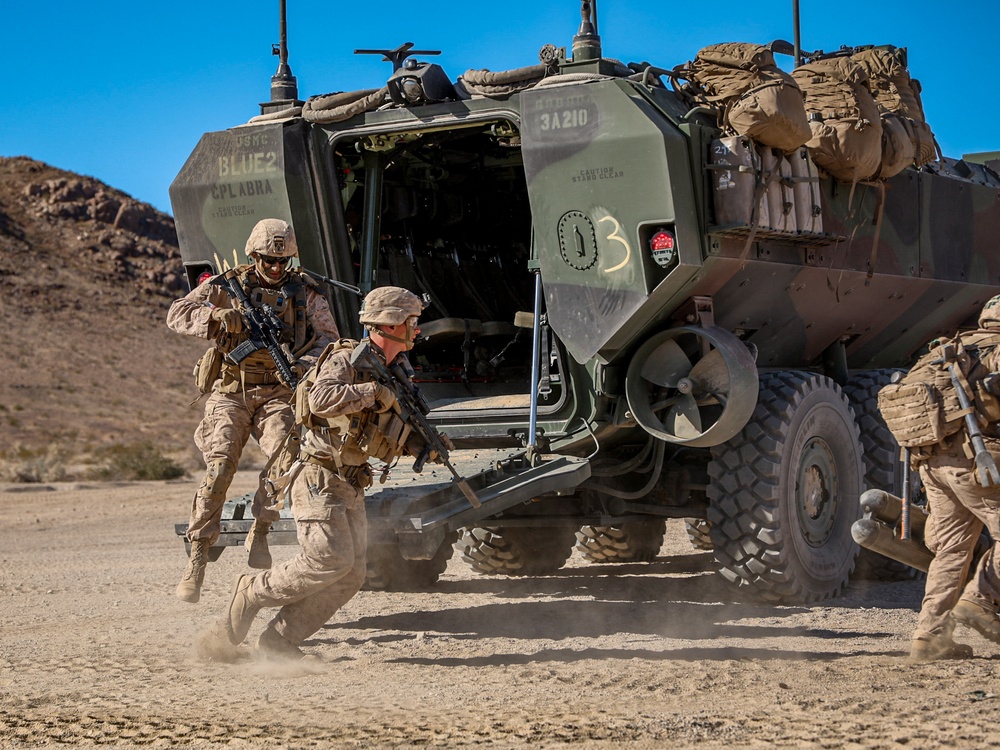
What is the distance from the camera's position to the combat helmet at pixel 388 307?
572cm

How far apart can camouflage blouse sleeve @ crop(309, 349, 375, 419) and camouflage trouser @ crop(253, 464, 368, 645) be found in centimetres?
31

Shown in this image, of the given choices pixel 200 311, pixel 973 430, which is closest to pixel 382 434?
pixel 200 311

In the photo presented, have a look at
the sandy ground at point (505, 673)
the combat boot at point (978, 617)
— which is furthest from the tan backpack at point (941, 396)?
the sandy ground at point (505, 673)

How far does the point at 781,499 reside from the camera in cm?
723

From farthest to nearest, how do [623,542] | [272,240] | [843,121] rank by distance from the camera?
[623,542] → [843,121] → [272,240]

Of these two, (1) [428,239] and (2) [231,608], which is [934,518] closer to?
(2) [231,608]

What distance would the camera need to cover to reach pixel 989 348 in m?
5.70

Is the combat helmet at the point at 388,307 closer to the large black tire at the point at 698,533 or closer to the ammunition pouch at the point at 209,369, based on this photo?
the ammunition pouch at the point at 209,369

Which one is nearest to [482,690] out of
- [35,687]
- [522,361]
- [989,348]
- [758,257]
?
[35,687]

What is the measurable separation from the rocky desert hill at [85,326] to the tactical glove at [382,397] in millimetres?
17610

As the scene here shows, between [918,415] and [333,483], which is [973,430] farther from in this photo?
[333,483]

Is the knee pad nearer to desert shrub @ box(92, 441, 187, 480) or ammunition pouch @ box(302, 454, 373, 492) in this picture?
ammunition pouch @ box(302, 454, 373, 492)

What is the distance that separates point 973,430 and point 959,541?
1.70ft

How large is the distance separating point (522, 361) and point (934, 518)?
376 centimetres
